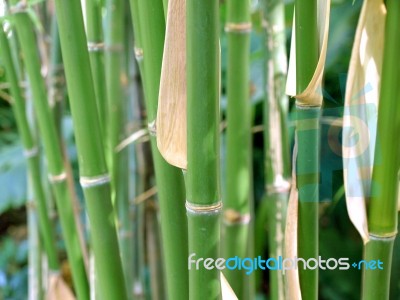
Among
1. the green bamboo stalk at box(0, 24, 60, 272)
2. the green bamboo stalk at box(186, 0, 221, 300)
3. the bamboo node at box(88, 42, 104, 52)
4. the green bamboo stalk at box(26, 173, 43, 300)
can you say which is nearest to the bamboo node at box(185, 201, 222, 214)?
the green bamboo stalk at box(186, 0, 221, 300)

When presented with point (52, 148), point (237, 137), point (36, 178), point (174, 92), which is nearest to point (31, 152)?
point (36, 178)

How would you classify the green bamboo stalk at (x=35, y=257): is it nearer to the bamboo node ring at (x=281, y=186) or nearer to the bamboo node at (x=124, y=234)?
the bamboo node at (x=124, y=234)

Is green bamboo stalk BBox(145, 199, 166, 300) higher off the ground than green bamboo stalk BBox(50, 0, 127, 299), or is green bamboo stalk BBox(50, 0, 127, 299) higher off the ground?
green bamboo stalk BBox(50, 0, 127, 299)

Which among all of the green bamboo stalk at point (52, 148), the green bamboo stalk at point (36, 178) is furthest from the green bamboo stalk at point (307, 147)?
the green bamboo stalk at point (36, 178)

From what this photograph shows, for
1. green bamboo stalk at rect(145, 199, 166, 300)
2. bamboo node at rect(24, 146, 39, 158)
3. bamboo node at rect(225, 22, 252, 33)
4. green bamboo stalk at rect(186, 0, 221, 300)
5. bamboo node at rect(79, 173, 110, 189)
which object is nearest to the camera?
green bamboo stalk at rect(186, 0, 221, 300)

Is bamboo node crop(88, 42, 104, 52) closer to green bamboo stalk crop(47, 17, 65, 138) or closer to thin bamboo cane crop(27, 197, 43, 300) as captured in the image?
green bamboo stalk crop(47, 17, 65, 138)
